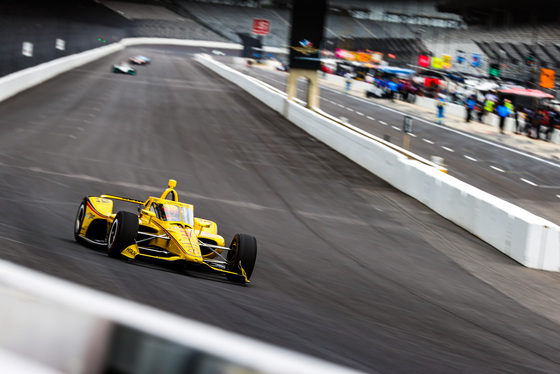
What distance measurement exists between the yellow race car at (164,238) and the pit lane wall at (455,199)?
6.18 metres

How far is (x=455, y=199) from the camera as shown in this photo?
55.9 feet

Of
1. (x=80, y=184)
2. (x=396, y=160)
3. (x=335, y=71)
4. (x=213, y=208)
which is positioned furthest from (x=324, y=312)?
(x=335, y=71)

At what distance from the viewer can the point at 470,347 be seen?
8133mm

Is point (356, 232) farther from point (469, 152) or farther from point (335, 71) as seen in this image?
point (335, 71)

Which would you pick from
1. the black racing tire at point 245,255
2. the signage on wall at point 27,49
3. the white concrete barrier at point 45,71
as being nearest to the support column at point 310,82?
the white concrete barrier at point 45,71

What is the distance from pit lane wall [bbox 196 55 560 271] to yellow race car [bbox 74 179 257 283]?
618cm

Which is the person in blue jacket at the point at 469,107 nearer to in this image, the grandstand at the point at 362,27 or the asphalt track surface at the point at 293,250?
the grandstand at the point at 362,27

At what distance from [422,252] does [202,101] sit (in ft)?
87.0

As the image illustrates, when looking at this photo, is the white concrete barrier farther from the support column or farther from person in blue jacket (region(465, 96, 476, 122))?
person in blue jacket (region(465, 96, 476, 122))

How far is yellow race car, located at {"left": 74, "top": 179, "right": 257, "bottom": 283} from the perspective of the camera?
31.8 ft

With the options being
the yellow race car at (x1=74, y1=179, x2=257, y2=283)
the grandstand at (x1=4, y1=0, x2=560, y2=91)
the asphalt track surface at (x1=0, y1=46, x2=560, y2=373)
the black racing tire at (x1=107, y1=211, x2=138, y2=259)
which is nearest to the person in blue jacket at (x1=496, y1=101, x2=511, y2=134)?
the grandstand at (x1=4, y1=0, x2=560, y2=91)

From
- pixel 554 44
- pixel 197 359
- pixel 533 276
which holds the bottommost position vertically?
pixel 533 276

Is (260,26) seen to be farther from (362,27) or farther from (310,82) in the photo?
(310,82)

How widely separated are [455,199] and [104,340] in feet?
47.7
